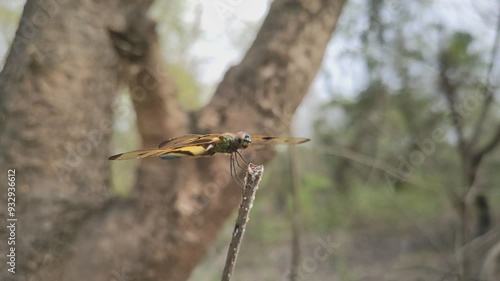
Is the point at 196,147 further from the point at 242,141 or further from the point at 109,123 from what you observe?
the point at 109,123

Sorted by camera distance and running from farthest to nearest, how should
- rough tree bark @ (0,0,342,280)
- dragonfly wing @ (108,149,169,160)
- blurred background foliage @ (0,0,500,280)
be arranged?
blurred background foliage @ (0,0,500,280) → rough tree bark @ (0,0,342,280) → dragonfly wing @ (108,149,169,160)

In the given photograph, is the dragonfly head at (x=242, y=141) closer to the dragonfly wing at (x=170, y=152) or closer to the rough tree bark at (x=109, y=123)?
the dragonfly wing at (x=170, y=152)

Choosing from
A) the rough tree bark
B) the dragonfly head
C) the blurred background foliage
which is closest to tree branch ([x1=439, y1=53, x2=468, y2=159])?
the blurred background foliage

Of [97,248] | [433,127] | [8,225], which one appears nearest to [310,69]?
[97,248]

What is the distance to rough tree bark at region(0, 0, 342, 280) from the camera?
3.89ft

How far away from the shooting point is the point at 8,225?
3.41 feet

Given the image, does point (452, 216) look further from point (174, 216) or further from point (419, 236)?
point (174, 216)

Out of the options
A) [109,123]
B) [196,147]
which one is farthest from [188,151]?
[109,123]

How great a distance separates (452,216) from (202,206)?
3.71 metres

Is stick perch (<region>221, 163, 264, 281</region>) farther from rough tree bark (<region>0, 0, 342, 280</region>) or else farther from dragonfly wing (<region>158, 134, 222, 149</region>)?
rough tree bark (<region>0, 0, 342, 280</region>)

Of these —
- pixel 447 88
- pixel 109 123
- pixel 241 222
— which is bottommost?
pixel 241 222

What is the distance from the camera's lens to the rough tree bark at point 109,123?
3.89ft

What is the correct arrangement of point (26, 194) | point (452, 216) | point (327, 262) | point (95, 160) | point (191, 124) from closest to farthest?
point (26, 194) < point (95, 160) < point (191, 124) < point (327, 262) < point (452, 216)

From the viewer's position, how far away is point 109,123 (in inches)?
54.2
